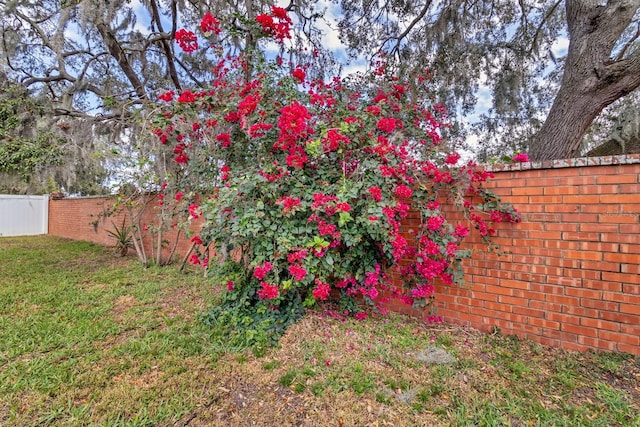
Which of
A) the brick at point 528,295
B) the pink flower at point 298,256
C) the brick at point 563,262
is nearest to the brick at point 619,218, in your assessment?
the brick at point 563,262

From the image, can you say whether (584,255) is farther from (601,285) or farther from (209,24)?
(209,24)

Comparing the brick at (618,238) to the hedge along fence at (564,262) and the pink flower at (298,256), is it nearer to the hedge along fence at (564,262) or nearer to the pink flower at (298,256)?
the hedge along fence at (564,262)

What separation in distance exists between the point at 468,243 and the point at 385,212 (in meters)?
1.00

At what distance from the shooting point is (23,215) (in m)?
11.5

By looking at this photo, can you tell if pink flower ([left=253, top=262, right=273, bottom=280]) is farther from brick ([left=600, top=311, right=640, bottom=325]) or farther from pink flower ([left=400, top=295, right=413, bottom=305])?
brick ([left=600, top=311, right=640, bottom=325])

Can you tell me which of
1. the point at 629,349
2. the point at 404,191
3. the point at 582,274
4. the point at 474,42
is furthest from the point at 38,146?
the point at 474,42

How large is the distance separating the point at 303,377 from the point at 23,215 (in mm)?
14847

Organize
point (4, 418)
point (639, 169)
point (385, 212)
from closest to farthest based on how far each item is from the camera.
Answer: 1. point (4, 418)
2. point (639, 169)
3. point (385, 212)

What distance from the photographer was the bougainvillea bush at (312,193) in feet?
8.18

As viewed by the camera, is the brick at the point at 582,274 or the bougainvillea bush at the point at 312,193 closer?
the brick at the point at 582,274

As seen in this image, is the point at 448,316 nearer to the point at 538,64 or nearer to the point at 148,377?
the point at 148,377

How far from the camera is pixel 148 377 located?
216 cm

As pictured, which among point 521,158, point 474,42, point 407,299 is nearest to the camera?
point 521,158

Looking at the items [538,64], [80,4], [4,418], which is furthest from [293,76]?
[538,64]
